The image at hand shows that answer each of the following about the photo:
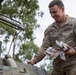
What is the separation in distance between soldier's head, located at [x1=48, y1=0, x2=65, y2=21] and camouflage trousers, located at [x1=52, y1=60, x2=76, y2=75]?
0.64 meters

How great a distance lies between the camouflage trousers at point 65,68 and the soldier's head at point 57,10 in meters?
0.64

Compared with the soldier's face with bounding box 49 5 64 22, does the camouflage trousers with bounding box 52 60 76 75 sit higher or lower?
lower

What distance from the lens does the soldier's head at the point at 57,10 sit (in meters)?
5.05

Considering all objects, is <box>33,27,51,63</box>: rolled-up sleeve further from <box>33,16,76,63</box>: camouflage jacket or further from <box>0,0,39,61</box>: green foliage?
<box>0,0,39,61</box>: green foliage

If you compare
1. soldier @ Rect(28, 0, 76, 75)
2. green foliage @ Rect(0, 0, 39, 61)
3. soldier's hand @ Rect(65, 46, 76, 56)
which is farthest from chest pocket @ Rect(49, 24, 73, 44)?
green foliage @ Rect(0, 0, 39, 61)

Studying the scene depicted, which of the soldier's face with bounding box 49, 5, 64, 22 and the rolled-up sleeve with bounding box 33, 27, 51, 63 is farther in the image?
the rolled-up sleeve with bounding box 33, 27, 51, 63

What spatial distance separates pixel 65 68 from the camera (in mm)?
5211

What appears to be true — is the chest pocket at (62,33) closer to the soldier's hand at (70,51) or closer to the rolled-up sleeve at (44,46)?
the rolled-up sleeve at (44,46)

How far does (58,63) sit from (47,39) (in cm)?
45

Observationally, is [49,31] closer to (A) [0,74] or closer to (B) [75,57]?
(B) [75,57]

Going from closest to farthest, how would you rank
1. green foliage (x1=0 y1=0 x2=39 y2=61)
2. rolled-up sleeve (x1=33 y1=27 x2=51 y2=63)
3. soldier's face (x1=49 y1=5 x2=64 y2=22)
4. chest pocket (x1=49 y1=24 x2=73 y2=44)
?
soldier's face (x1=49 y1=5 x2=64 y2=22), chest pocket (x1=49 y1=24 x2=73 y2=44), rolled-up sleeve (x1=33 y1=27 x2=51 y2=63), green foliage (x1=0 y1=0 x2=39 y2=61)

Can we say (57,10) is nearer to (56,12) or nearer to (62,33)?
(56,12)

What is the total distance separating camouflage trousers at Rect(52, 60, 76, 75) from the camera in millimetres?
5133

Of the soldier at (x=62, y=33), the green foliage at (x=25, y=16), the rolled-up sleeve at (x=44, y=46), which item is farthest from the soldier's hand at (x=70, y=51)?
the green foliage at (x=25, y=16)
